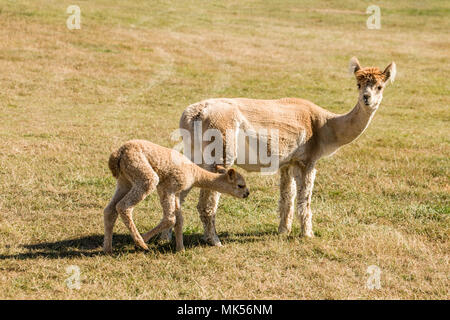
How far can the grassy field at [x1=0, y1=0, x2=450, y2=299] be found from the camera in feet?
22.9

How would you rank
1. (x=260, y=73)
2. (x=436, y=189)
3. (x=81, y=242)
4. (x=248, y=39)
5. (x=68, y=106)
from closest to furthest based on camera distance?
(x=81, y=242)
(x=436, y=189)
(x=68, y=106)
(x=260, y=73)
(x=248, y=39)

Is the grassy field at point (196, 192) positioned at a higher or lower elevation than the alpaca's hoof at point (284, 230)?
higher

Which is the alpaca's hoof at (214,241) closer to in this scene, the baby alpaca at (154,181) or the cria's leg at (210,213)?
the cria's leg at (210,213)

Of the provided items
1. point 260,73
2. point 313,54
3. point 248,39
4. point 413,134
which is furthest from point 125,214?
point 248,39

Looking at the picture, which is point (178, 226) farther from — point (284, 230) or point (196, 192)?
point (196, 192)

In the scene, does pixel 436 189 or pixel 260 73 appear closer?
pixel 436 189

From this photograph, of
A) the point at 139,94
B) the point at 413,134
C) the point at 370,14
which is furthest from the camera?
the point at 370,14

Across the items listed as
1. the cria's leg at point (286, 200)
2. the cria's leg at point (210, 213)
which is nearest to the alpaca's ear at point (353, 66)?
the cria's leg at point (286, 200)

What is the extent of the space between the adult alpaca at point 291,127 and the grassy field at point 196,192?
23.3 inches

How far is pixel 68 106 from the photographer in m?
18.9

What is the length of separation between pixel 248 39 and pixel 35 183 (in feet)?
76.7

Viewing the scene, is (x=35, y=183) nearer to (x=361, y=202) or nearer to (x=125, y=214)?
(x=125, y=214)

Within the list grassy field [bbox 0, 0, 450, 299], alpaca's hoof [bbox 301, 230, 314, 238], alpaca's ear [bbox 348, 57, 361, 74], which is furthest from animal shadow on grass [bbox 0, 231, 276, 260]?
alpaca's ear [bbox 348, 57, 361, 74]

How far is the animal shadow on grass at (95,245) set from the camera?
745 cm
